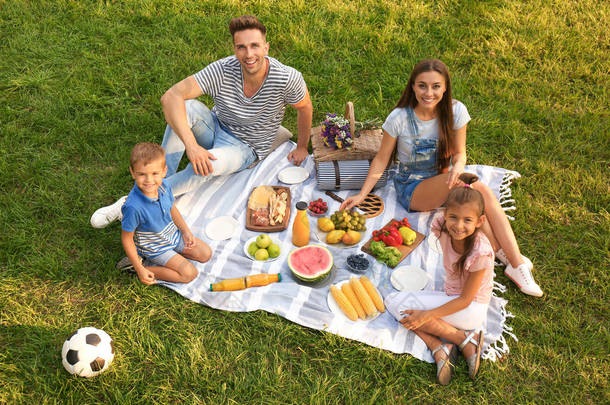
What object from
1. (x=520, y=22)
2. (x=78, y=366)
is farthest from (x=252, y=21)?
(x=520, y=22)

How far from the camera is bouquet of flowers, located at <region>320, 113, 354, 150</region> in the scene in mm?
4254

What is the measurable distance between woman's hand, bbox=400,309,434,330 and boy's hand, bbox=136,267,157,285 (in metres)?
1.94

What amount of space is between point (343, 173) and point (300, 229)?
2.72ft

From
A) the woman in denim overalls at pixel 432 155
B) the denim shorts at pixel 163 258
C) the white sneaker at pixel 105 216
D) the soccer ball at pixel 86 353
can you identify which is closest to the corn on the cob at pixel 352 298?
the woman in denim overalls at pixel 432 155

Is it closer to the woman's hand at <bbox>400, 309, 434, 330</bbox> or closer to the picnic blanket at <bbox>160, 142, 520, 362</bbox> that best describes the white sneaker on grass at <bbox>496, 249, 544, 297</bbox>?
the picnic blanket at <bbox>160, 142, 520, 362</bbox>

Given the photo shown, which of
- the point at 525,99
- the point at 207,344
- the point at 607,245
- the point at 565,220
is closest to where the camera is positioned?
the point at 207,344

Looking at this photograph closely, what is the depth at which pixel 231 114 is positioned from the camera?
428 centimetres

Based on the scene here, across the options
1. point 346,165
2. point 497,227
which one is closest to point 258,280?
point 346,165

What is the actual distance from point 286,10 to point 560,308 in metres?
5.23

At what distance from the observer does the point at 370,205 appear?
4.21 meters

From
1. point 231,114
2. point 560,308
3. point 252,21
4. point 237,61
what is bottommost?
point 560,308

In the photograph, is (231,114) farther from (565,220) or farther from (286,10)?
(565,220)

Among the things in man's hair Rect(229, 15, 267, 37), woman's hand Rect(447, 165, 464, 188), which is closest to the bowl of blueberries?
woman's hand Rect(447, 165, 464, 188)

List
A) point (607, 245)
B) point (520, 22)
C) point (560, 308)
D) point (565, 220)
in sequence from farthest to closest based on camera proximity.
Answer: point (520, 22)
point (565, 220)
point (607, 245)
point (560, 308)
